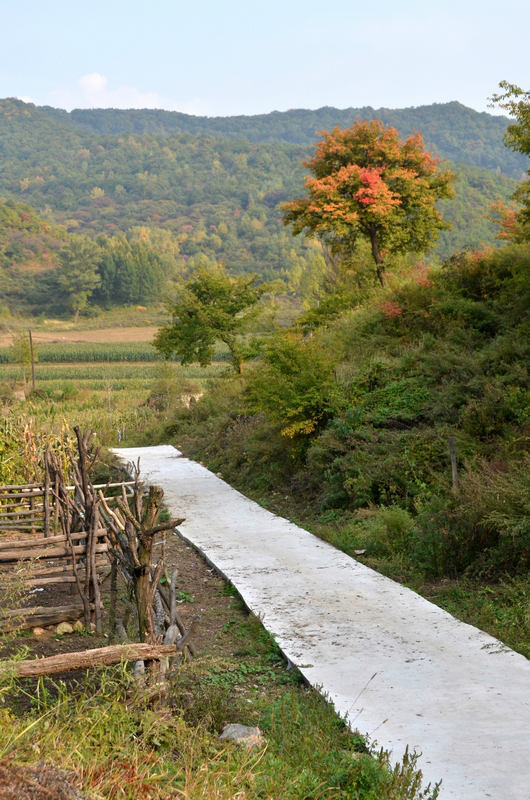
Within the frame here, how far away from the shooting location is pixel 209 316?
22.2 metres

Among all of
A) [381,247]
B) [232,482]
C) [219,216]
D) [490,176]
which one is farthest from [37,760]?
[219,216]

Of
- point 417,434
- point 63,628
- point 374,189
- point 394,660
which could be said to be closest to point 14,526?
point 63,628

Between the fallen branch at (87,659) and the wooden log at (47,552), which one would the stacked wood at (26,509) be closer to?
the wooden log at (47,552)

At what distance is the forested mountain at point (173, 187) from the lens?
101625 mm

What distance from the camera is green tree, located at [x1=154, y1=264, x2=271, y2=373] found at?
2231 centimetres

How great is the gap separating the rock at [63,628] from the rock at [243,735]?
256cm

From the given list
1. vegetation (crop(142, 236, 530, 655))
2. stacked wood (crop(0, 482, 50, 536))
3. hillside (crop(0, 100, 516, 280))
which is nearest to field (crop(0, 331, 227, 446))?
stacked wood (crop(0, 482, 50, 536))

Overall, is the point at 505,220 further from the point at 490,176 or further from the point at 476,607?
the point at 490,176

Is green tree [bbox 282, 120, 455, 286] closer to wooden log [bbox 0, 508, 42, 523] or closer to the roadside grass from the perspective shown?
wooden log [bbox 0, 508, 42, 523]

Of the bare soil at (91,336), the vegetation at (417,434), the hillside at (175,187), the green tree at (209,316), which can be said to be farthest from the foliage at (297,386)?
the hillside at (175,187)

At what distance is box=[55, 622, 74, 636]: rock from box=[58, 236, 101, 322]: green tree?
82.9 metres

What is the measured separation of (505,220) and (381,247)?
13.9 ft

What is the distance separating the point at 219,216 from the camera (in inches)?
4788

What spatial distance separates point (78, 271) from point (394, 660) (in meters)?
89.4
